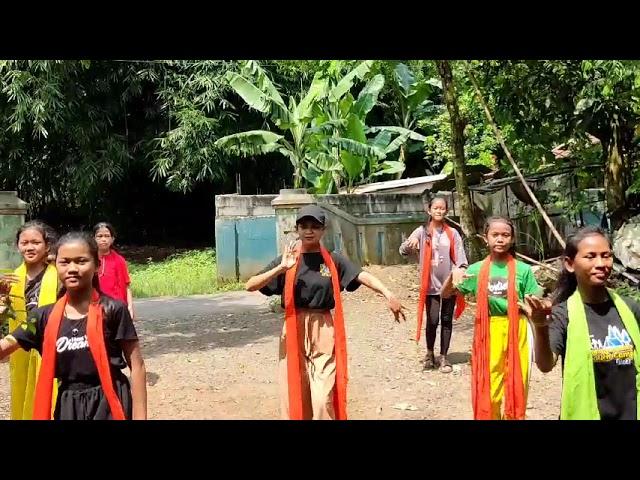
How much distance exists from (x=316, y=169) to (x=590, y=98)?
7119 millimetres

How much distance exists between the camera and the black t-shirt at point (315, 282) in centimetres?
396

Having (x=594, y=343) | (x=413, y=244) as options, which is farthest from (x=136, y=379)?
(x=413, y=244)

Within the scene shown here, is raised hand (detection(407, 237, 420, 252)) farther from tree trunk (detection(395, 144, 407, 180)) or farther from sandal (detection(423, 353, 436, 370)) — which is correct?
tree trunk (detection(395, 144, 407, 180))

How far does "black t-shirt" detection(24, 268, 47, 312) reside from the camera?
Answer: 13.2ft

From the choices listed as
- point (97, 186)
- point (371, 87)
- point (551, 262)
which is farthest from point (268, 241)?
point (97, 186)

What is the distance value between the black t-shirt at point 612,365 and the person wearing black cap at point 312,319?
4.37ft

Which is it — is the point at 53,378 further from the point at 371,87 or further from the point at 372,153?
the point at 371,87

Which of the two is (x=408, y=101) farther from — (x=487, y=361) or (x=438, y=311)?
(x=487, y=361)

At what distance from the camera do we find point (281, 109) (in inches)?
493

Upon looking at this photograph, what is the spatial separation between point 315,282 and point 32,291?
158 cm

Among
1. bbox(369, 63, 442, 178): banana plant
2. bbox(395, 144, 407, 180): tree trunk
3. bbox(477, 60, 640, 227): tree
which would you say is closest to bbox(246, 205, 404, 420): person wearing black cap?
bbox(477, 60, 640, 227): tree

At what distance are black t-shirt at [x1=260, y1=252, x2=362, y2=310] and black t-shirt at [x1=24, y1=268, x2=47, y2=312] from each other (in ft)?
4.09

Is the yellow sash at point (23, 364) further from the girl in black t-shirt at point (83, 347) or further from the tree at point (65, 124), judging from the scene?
the tree at point (65, 124)

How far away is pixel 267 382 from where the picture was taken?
247 inches
